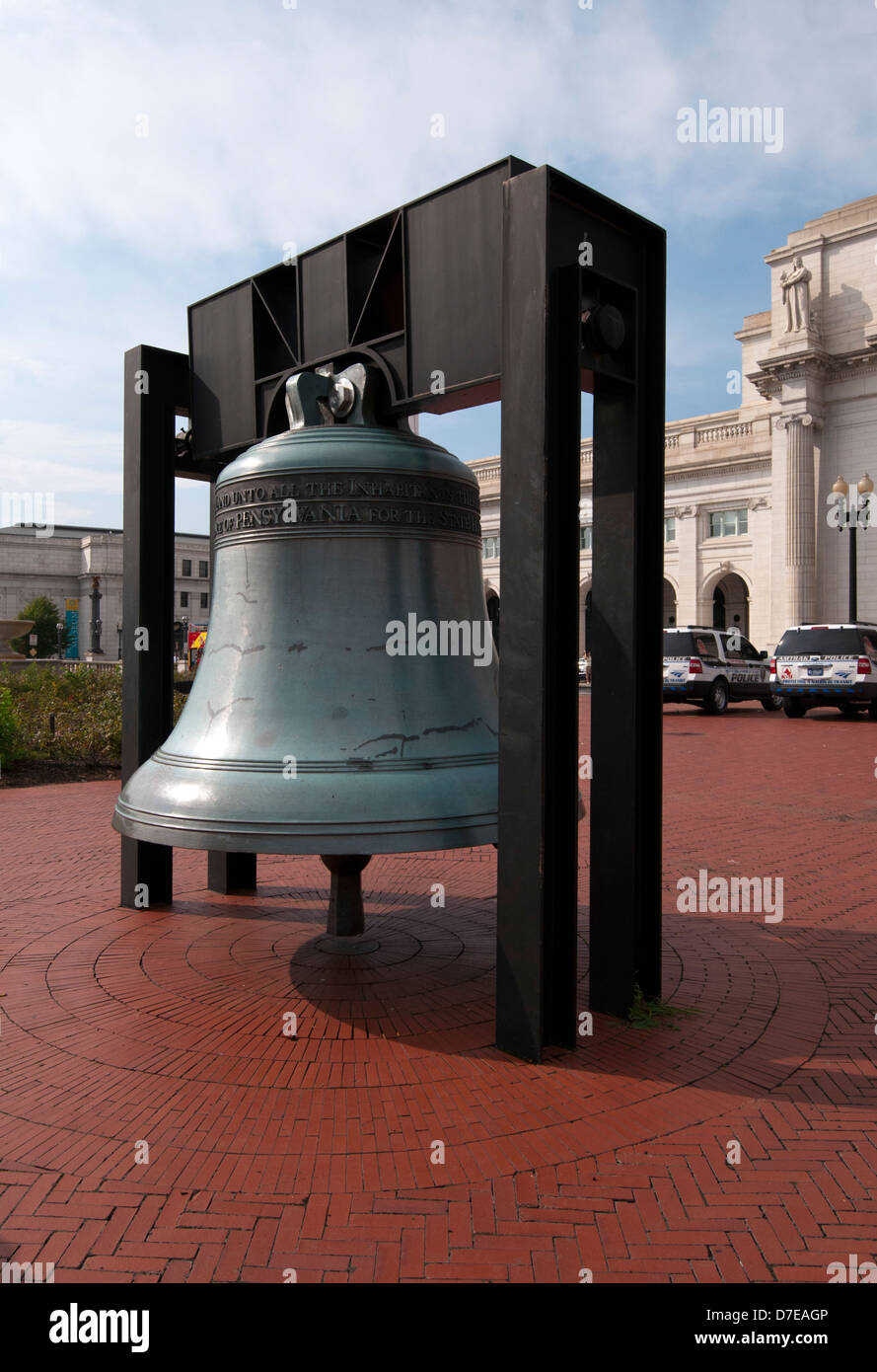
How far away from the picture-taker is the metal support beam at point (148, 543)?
564 cm

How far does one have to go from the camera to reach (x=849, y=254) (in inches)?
1596

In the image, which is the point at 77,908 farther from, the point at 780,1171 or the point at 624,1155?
the point at 780,1171

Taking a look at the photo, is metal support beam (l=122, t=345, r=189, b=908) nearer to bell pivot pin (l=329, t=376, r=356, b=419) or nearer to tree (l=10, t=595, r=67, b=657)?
bell pivot pin (l=329, t=376, r=356, b=419)

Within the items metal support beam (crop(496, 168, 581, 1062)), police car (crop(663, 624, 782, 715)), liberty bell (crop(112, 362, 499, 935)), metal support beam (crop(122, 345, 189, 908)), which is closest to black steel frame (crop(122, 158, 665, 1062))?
metal support beam (crop(496, 168, 581, 1062))

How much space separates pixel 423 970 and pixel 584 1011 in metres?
0.99

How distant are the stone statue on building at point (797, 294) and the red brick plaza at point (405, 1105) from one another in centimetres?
4110

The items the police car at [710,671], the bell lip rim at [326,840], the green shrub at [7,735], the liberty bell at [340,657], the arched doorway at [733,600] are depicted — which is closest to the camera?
the bell lip rim at [326,840]

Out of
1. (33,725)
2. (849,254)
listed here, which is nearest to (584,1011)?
(33,725)

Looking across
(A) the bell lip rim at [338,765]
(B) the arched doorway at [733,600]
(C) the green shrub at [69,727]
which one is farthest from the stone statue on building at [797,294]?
(A) the bell lip rim at [338,765]

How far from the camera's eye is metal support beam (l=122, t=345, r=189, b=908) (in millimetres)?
5637

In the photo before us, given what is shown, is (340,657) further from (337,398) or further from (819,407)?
(819,407)

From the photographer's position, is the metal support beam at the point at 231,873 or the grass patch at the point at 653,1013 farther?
the metal support beam at the point at 231,873

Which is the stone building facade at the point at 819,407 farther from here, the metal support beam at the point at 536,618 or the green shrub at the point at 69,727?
the metal support beam at the point at 536,618

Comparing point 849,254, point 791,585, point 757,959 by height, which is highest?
point 849,254
